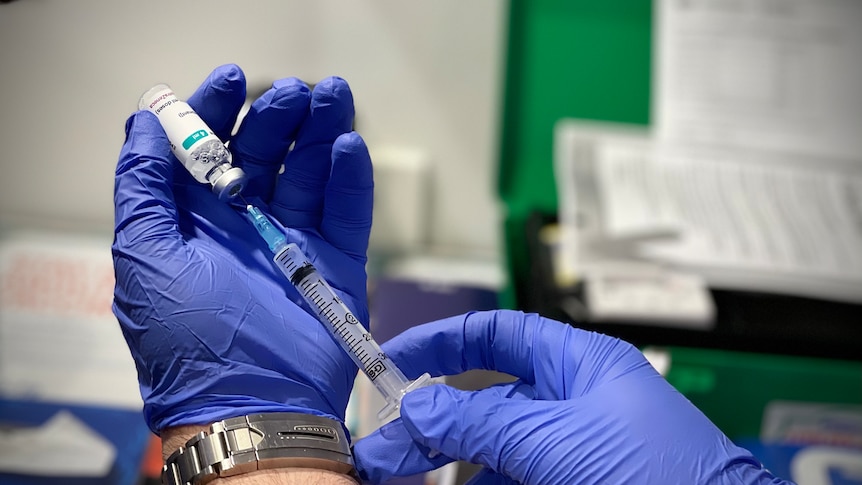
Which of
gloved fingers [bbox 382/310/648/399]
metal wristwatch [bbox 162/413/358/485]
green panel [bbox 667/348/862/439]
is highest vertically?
gloved fingers [bbox 382/310/648/399]

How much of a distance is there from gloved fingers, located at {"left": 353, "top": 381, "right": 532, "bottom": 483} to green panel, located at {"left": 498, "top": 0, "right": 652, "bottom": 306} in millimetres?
714

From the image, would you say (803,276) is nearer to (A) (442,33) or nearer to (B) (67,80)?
(A) (442,33)


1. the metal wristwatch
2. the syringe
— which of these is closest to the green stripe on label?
the syringe

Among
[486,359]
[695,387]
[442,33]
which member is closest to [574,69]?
[442,33]

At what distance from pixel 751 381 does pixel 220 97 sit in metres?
0.92

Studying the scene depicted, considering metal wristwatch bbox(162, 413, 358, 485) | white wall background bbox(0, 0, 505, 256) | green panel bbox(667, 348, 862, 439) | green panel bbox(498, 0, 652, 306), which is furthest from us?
green panel bbox(498, 0, 652, 306)

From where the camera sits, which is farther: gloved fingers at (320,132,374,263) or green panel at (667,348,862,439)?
green panel at (667,348,862,439)

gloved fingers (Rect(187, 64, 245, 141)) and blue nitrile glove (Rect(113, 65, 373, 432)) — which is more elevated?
gloved fingers (Rect(187, 64, 245, 141))

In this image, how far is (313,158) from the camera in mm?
686

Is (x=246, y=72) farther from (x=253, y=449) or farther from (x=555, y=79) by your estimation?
(x=555, y=79)

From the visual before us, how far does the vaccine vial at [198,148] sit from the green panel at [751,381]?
0.76m

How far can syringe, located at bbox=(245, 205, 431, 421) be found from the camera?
64cm

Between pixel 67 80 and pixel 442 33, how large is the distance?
63cm

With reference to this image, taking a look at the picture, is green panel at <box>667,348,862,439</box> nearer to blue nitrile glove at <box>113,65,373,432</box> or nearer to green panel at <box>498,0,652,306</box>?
green panel at <box>498,0,652,306</box>
